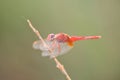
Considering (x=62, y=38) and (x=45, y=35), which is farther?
(x=45, y=35)

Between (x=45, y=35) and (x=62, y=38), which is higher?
(x=45, y=35)

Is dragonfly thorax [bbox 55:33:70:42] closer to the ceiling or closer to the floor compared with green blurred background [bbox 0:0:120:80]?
closer to the floor

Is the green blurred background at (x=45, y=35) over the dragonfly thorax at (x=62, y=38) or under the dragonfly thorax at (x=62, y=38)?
over

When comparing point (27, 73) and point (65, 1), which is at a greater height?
point (65, 1)

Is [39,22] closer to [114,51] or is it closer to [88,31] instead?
[88,31]

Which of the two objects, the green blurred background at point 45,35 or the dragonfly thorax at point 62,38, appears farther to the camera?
the green blurred background at point 45,35

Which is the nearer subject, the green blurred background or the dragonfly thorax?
the dragonfly thorax

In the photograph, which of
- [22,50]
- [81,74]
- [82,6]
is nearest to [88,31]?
[82,6]

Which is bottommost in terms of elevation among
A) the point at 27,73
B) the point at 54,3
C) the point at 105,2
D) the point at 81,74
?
the point at 81,74
